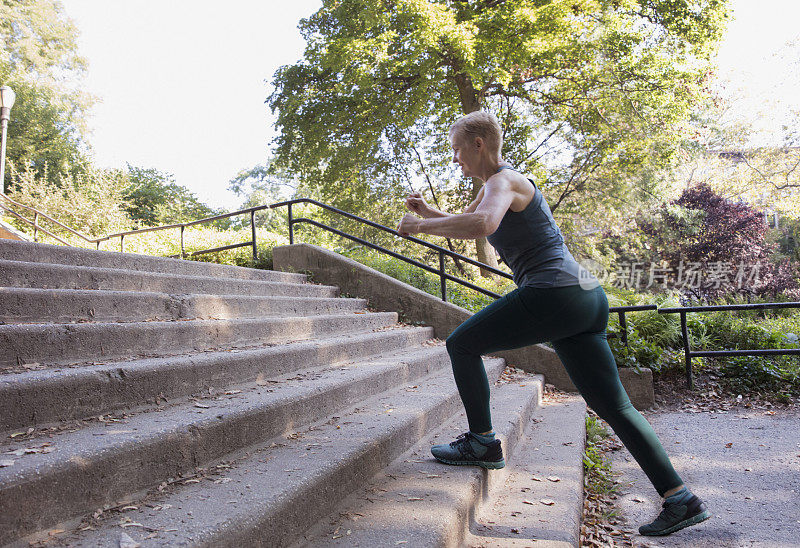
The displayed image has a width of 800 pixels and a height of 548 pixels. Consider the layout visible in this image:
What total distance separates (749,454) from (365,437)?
10.8 feet

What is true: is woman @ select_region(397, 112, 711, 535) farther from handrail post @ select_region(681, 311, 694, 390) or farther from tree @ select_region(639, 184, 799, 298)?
tree @ select_region(639, 184, 799, 298)

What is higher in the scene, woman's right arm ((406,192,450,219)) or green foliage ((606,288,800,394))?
woman's right arm ((406,192,450,219))

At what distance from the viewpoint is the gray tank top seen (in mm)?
2461

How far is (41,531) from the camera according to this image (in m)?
1.72

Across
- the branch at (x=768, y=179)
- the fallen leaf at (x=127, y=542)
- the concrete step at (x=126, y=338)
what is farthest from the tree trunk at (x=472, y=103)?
the branch at (x=768, y=179)

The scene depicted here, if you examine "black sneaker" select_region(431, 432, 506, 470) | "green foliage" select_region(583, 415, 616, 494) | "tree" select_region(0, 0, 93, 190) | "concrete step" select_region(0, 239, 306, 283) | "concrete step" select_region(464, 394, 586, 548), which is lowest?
"green foliage" select_region(583, 415, 616, 494)

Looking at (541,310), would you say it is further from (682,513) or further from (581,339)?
(682,513)

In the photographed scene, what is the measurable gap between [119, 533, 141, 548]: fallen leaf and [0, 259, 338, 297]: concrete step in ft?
9.16

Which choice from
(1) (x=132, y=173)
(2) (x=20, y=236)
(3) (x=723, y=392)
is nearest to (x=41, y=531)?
(3) (x=723, y=392)

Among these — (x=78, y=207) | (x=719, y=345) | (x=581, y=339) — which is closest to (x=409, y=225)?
(x=581, y=339)

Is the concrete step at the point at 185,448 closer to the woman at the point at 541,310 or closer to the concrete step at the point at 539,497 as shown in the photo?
the concrete step at the point at 539,497

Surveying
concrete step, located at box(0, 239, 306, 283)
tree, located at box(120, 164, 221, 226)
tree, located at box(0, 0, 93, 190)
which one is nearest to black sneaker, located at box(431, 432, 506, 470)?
concrete step, located at box(0, 239, 306, 283)

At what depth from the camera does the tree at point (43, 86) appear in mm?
26125

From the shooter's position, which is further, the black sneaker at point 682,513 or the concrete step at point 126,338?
the concrete step at point 126,338
